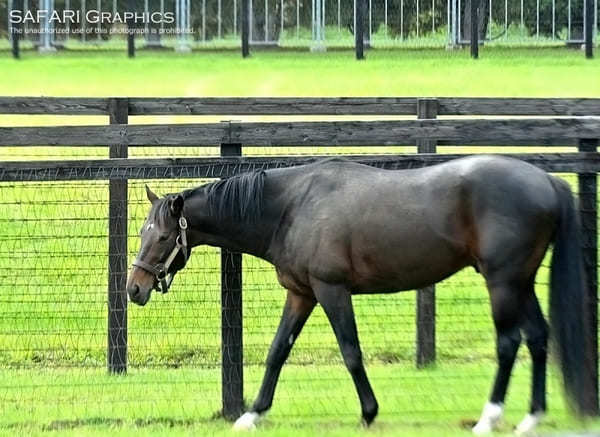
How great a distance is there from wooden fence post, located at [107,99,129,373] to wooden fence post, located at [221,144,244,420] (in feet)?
2.87

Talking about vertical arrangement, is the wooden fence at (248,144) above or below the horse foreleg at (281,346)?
above

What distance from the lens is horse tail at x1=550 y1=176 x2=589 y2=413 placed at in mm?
7309

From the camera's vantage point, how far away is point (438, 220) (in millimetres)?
7363

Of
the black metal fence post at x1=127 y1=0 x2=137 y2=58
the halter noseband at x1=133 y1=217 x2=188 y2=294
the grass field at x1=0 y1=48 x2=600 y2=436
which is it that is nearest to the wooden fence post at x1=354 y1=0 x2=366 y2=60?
the black metal fence post at x1=127 y1=0 x2=137 y2=58

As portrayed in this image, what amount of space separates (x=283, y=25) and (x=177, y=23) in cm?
293

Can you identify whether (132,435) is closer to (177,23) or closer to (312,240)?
(312,240)

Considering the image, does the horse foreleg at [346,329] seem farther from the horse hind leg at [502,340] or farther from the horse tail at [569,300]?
the horse tail at [569,300]

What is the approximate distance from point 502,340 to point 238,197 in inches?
74.4

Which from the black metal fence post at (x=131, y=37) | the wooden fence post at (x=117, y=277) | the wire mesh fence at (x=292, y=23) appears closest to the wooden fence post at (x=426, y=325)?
the wooden fence post at (x=117, y=277)

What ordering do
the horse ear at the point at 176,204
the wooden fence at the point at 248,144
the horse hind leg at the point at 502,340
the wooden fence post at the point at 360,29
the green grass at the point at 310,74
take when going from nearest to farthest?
the horse hind leg at the point at 502,340, the horse ear at the point at 176,204, the wooden fence at the point at 248,144, the green grass at the point at 310,74, the wooden fence post at the point at 360,29

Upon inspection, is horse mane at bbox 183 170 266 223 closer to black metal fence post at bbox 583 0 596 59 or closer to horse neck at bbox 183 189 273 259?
horse neck at bbox 183 189 273 259

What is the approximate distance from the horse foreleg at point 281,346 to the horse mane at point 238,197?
0.61m

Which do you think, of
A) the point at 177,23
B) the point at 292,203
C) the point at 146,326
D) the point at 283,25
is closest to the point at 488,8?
the point at 283,25

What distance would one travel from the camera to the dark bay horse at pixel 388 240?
285 inches
